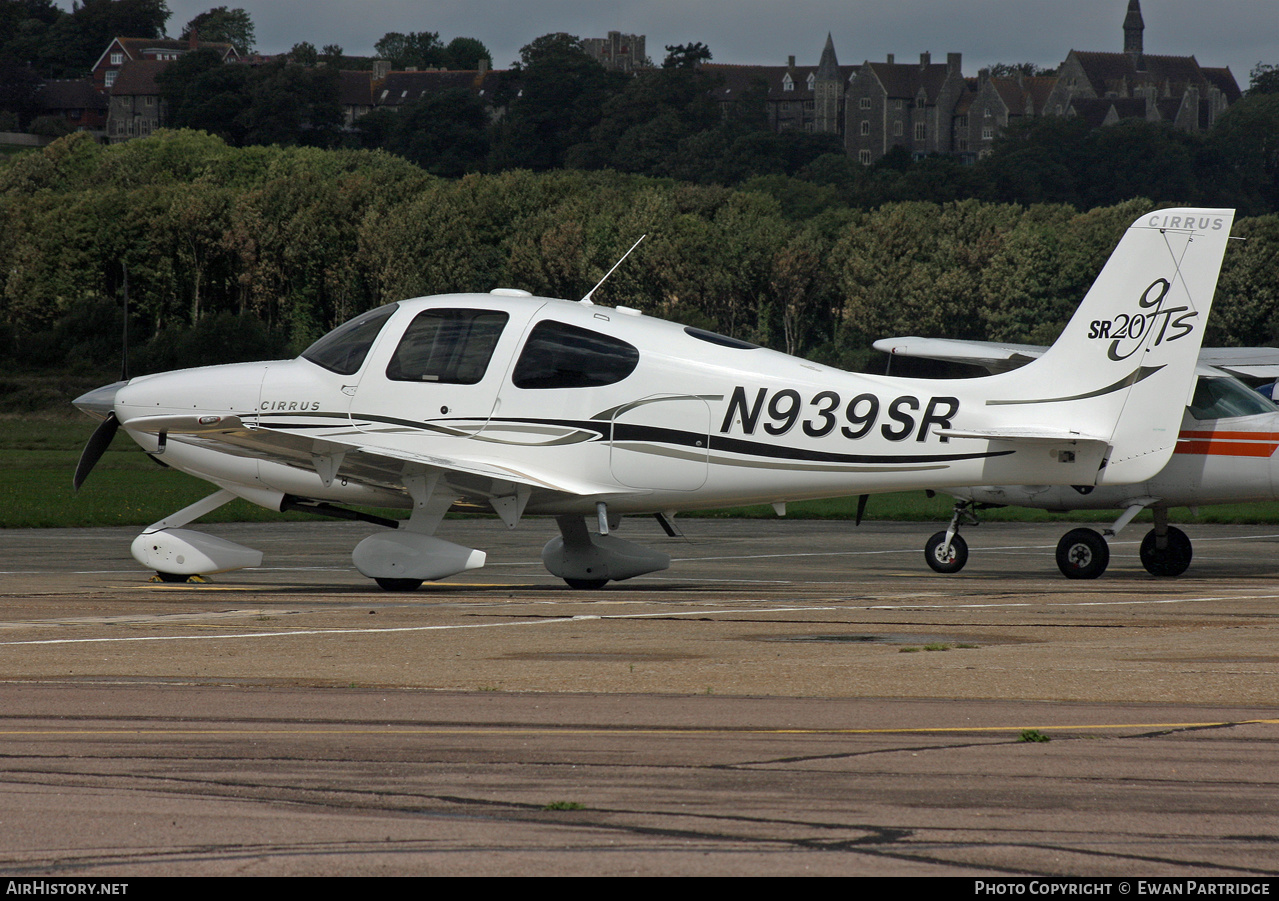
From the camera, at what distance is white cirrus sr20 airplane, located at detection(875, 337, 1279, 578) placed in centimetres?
1568

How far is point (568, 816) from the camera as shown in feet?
17.0

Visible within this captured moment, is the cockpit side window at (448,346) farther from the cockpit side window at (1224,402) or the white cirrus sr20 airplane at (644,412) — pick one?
the cockpit side window at (1224,402)

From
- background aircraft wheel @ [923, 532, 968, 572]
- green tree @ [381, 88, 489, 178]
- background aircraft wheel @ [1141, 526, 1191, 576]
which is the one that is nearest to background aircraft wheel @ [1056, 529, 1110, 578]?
background aircraft wheel @ [1141, 526, 1191, 576]

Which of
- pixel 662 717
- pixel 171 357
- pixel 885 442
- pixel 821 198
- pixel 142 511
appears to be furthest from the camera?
pixel 821 198

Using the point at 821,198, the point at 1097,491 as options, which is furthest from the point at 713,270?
the point at 1097,491

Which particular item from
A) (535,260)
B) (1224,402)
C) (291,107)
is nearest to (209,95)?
(291,107)

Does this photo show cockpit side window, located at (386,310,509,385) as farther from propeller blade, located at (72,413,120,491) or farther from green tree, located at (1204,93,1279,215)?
green tree, located at (1204,93,1279,215)

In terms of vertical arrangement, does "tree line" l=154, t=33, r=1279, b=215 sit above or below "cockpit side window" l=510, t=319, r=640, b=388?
above

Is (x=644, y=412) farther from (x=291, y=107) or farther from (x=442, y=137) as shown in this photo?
(x=442, y=137)

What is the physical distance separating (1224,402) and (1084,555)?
2.15m

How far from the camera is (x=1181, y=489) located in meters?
15.9

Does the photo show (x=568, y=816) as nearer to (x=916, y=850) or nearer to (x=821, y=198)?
(x=916, y=850)

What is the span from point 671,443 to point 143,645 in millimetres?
5372

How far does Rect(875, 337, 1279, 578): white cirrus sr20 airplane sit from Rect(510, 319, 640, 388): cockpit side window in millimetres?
3946
